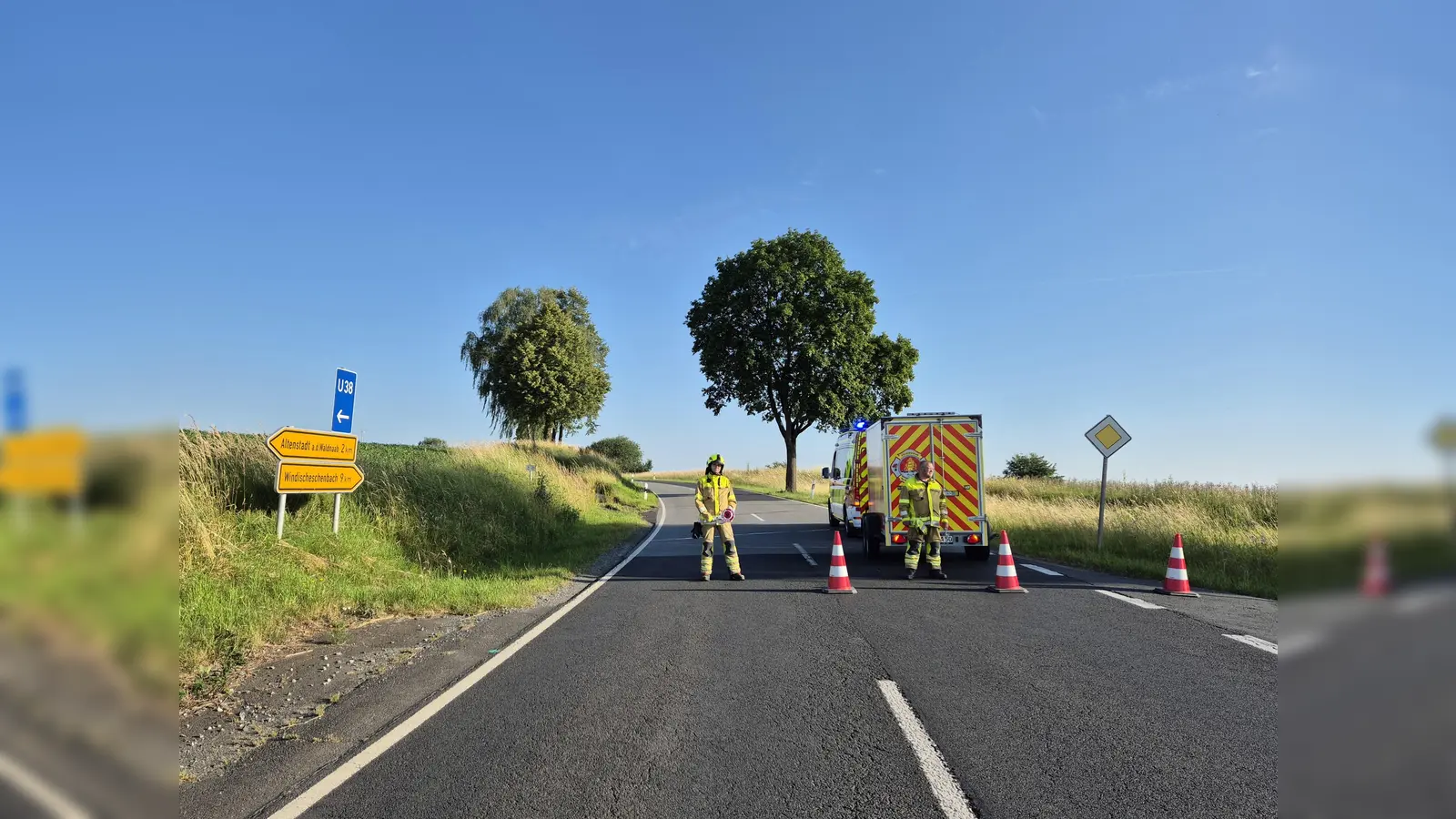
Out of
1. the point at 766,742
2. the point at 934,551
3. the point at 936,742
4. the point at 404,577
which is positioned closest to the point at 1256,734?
the point at 936,742

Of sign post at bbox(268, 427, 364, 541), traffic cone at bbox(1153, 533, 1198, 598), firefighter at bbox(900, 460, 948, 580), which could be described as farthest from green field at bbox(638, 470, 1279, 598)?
sign post at bbox(268, 427, 364, 541)

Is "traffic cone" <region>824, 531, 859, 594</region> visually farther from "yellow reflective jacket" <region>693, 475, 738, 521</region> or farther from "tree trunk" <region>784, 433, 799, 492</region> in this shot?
"tree trunk" <region>784, 433, 799, 492</region>

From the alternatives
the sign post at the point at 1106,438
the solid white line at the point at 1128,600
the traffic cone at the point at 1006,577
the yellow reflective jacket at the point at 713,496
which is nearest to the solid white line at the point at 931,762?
the solid white line at the point at 1128,600

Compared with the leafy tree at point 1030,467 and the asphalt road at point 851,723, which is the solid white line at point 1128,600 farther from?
the leafy tree at point 1030,467

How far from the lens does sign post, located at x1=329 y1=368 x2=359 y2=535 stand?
11883mm

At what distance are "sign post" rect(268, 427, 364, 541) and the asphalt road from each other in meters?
4.43

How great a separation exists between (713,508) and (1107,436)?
8244mm
